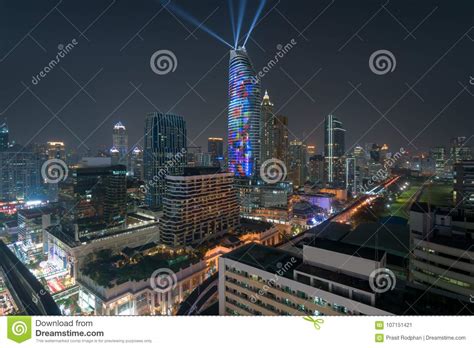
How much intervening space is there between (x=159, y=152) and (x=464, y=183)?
16.5 meters

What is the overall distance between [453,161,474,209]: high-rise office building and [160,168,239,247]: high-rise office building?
28.4 feet

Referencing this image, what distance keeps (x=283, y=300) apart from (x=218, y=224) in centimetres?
755

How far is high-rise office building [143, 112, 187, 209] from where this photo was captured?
16750 millimetres

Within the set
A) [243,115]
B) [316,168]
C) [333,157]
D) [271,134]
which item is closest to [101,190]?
[243,115]

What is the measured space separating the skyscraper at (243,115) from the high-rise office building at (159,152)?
19.1 ft

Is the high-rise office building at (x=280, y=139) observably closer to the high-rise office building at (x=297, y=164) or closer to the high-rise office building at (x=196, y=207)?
the high-rise office building at (x=297, y=164)

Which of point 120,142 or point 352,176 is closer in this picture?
point 120,142

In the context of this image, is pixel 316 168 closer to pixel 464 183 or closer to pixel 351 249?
pixel 464 183

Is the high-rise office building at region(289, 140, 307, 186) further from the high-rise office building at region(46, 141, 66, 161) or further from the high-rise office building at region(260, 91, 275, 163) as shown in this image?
the high-rise office building at region(46, 141, 66, 161)

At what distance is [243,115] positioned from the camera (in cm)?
2138

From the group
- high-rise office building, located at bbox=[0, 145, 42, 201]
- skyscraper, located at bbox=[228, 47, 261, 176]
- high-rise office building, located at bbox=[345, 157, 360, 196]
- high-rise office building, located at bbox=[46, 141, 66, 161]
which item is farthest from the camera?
skyscraper, located at bbox=[228, 47, 261, 176]

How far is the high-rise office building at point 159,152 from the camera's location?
55.0 ft

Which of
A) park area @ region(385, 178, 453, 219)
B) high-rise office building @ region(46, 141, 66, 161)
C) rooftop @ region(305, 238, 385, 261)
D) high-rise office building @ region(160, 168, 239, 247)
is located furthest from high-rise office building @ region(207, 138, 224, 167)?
rooftop @ region(305, 238, 385, 261)

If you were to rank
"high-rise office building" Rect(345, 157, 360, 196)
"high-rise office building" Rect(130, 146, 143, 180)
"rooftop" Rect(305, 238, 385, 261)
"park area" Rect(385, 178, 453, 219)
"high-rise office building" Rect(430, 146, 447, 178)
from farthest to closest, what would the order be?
"high-rise office building" Rect(130, 146, 143, 180) < "high-rise office building" Rect(345, 157, 360, 196) < "high-rise office building" Rect(430, 146, 447, 178) < "park area" Rect(385, 178, 453, 219) < "rooftop" Rect(305, 238, 385, 261)
